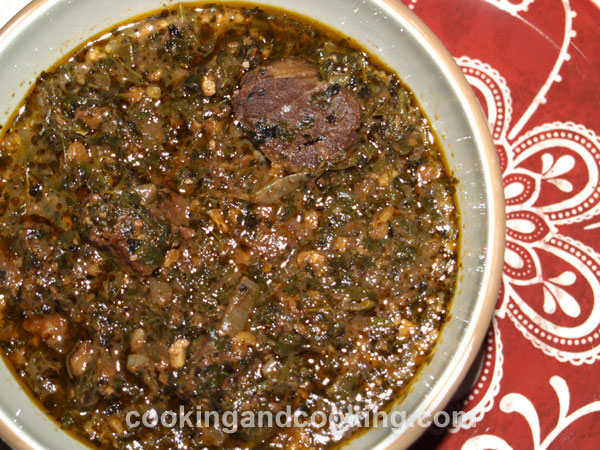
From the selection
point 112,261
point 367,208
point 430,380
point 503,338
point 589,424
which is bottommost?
point 589,424

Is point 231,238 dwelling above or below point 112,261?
below

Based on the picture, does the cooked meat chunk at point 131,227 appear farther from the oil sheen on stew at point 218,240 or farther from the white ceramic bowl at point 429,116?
the white ceramic bowl at point 429,116

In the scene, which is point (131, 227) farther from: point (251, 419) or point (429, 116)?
point (429, 116)

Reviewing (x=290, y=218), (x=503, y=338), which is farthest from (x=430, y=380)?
(x=290, y=218)

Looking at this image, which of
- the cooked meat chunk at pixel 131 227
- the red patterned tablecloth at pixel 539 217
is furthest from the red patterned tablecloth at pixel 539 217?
the cooked meat chunk at pixel 131 227

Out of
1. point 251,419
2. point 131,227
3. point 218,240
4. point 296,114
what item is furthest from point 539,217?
point 131,227

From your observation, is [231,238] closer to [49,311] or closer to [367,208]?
[367,208]

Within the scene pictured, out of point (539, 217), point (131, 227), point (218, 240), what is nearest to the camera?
point (131, 227)
